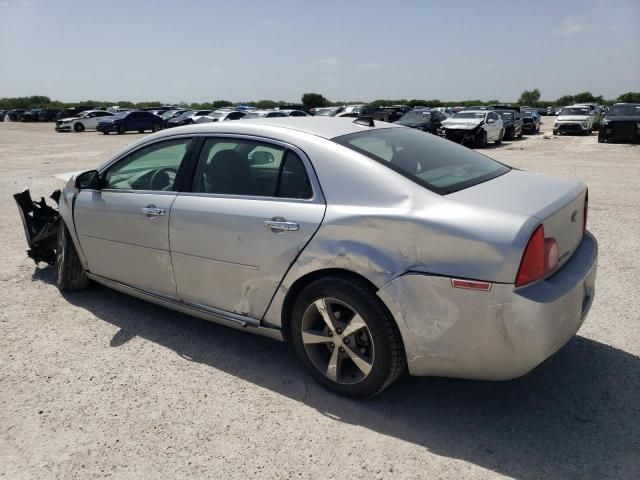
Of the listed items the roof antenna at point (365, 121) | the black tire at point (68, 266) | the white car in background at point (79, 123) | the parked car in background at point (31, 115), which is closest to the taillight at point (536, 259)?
the roof antenna at point (365, 121)

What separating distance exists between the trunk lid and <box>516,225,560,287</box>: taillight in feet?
0.21

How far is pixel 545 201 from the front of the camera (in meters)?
2.65

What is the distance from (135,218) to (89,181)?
2.56ft

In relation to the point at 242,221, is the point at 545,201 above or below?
above

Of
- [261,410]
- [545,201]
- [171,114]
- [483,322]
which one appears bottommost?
[261,410]

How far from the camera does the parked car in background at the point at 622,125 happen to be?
20031 millimetres

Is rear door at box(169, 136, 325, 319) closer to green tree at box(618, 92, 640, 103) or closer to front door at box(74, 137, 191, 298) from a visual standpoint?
front door at box(74, 137, 191, 298)

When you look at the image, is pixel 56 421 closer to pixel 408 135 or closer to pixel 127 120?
pixel 408 135

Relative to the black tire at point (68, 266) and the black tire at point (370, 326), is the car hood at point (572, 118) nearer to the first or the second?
the black tire at point (68, 266)

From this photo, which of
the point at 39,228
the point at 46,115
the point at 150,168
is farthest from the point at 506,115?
the point at 46,115

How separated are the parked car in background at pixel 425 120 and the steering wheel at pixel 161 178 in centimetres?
1791

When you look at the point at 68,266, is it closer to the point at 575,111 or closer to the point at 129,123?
the point at 575,111

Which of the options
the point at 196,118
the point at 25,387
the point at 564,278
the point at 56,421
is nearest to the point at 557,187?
the point at 564,278

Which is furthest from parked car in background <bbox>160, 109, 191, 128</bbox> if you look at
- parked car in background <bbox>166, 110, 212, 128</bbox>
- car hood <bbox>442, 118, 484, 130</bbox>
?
car hood <bbox>442, 118, 484, 130</bbox>
